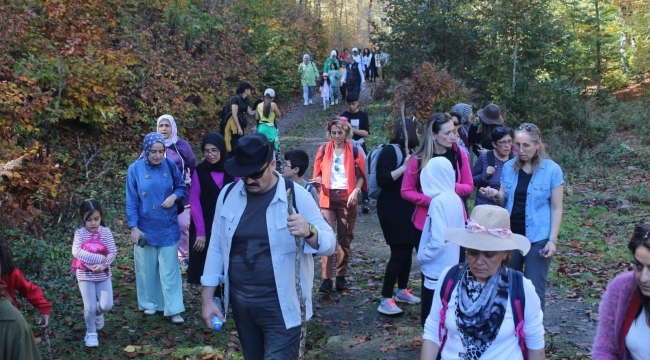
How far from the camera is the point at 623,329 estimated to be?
331 centimetres

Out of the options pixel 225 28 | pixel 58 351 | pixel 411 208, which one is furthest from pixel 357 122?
pixel 225 28

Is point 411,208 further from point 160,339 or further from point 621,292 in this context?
point 621,292

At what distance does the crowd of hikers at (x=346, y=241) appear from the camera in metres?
3.34

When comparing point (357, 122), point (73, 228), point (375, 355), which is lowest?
point (375, 355)

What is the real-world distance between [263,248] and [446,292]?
1297 mm

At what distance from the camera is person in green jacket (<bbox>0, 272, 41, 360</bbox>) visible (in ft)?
12.1

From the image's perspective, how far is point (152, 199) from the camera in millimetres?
6820

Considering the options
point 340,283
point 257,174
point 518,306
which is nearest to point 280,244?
point 257,174

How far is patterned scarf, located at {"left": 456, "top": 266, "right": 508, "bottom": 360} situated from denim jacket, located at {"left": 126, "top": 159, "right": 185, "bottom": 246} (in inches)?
167

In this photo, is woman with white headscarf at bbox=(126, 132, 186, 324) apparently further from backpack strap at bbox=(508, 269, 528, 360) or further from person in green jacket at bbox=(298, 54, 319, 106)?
person in green jacket at bbox=(298, 54, 319, 106)

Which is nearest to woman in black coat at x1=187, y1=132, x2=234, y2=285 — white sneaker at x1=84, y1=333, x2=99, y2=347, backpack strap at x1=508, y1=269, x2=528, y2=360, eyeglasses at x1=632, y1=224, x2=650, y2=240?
white sneaker at x1=84, y1=333, x2=99, y2=347

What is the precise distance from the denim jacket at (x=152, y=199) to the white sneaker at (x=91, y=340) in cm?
108

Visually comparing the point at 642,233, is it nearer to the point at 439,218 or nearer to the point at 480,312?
the point at 480,312

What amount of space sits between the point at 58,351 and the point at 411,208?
384 centimetres
